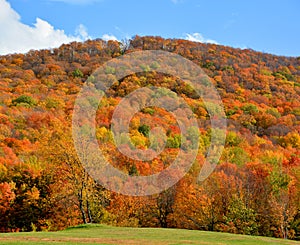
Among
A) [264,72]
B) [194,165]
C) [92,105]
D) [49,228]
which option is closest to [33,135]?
[92,105]

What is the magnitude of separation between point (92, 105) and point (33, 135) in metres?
20.2

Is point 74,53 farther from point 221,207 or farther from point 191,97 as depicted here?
point 221,207

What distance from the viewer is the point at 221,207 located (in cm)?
5059

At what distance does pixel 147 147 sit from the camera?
80812 mm

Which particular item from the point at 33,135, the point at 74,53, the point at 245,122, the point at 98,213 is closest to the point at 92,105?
the point at 33,135

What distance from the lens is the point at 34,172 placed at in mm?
54906

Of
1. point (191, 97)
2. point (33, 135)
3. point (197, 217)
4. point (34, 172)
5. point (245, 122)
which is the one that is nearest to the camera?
point (197, 217)

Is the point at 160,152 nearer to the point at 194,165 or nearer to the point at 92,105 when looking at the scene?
the point at 194,165

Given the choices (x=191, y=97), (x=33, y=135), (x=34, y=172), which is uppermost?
(x=191, y=97)

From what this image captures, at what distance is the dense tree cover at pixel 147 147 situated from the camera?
44.8 metres

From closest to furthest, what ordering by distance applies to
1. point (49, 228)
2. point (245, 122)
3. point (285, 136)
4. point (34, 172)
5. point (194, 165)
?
point (49, 228), point (34, 172), point (194, 165), point (285, 136), point (245, 122)

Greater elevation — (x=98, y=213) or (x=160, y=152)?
(x=160, y=152)

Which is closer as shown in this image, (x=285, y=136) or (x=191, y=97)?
(x=285, y=136)

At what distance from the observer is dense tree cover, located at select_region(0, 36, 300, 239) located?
147 feet
